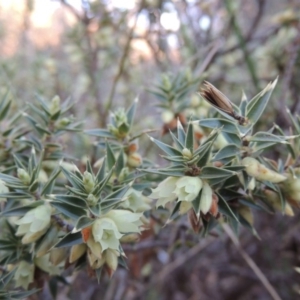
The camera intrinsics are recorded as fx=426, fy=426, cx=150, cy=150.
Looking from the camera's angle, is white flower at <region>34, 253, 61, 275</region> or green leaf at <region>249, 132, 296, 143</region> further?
white flower at <region>34, 253, 61, 275</region>

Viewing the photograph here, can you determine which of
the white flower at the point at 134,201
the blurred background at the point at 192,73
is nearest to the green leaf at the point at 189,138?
the white flower at the point at 134,201

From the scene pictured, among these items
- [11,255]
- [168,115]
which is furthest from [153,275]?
[11,255]

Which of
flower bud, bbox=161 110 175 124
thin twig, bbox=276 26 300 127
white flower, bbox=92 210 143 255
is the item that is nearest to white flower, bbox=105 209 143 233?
white flower, bbox=92 210 143 255

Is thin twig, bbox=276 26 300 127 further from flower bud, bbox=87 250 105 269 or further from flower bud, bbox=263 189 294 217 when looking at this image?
flower bud, bbox=87 250 105 269

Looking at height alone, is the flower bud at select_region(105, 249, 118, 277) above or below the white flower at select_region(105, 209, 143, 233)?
below

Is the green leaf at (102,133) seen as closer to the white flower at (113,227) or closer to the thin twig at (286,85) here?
the white flower at (113,227)

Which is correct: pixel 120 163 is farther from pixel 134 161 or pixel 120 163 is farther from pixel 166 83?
pixel 166 83

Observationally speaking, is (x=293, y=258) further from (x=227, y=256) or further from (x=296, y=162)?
(x=296, y=162)
